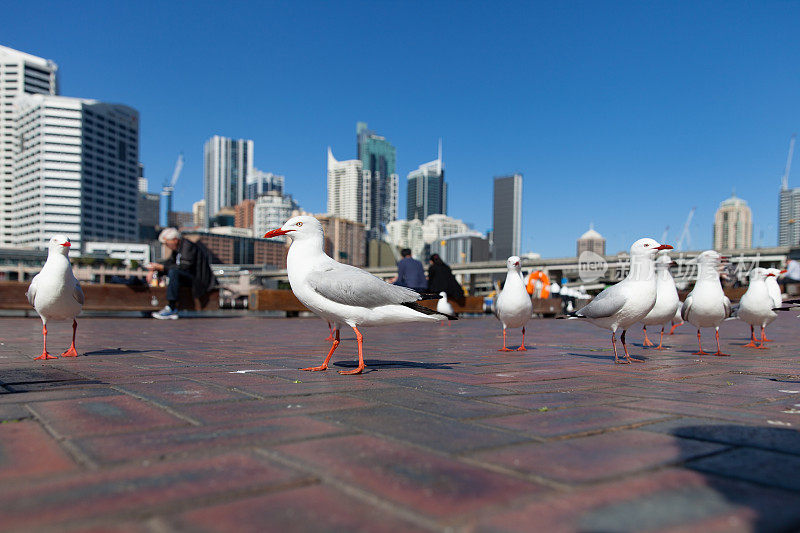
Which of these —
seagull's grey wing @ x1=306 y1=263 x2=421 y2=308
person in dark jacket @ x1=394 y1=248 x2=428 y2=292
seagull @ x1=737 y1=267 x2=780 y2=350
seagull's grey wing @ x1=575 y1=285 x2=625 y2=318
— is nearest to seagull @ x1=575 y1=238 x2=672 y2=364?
seagull's grey wing @ x1=575 y1=285 x2=625 y2=318

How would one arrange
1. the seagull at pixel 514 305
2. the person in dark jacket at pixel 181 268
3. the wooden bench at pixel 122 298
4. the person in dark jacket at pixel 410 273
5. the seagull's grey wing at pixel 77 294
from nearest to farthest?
1. the seagull's grey wing at pixel 77 294
2. the seagull at pixel 514 305
3. the person in dark jacket at pixel 410 273
4. the person in dark jacket at pixel 181 268
5. the wooden bench at pixel 122 298

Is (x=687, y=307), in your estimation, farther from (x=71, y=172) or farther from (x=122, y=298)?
(x=71, y=172)

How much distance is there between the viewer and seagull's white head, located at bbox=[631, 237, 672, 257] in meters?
6.27

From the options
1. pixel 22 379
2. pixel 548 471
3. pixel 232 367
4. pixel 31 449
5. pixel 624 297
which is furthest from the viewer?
pixel 624 297

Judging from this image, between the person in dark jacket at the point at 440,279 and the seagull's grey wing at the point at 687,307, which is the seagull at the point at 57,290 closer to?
the seagull's grey wing at the point at 687,307

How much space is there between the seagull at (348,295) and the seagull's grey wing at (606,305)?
215 cm

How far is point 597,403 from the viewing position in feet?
10.7

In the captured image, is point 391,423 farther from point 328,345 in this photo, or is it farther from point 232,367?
point 328,345

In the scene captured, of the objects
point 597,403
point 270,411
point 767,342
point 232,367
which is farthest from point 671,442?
point 767,342

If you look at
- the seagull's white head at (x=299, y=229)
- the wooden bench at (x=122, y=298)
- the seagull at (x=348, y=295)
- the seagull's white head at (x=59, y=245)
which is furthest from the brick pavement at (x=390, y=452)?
the wooden bench at (x=122, y=298)

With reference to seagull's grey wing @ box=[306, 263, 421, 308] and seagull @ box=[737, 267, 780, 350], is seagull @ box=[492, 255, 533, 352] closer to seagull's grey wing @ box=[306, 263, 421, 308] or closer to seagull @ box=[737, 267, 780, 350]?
seagull @ box=[737, 267, 780, 350]

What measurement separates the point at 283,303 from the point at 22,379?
13667mm

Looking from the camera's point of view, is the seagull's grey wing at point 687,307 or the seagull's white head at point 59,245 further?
the seagull's grey wing at point 687,307

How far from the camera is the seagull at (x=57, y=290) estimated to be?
18.1 ft
